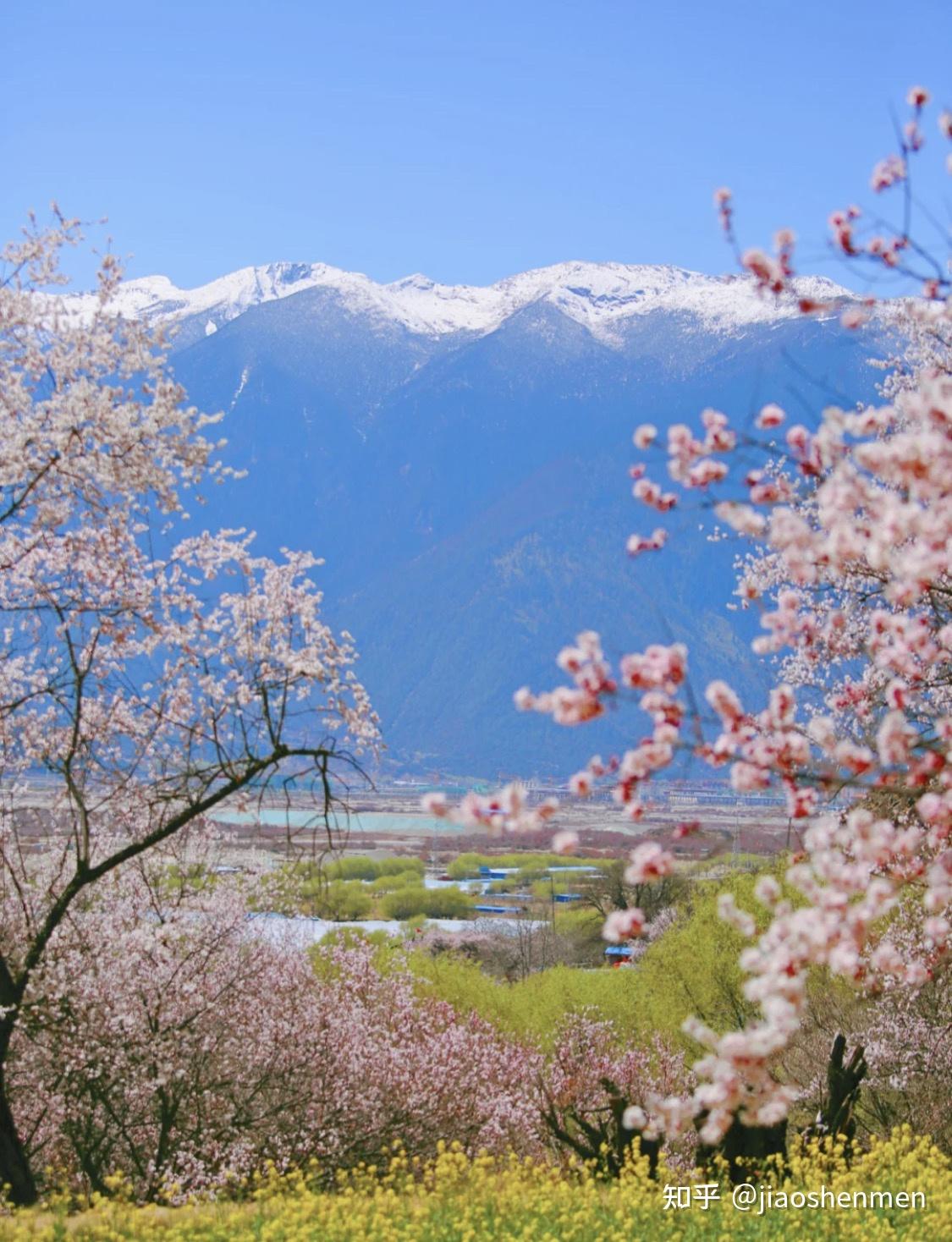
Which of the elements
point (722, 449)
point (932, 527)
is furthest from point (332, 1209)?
point (932, 527)

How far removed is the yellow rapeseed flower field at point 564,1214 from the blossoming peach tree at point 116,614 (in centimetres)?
110

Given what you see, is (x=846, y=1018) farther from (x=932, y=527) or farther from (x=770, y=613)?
(x=932, y=527)

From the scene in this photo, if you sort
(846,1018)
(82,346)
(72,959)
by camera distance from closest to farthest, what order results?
1. (82,346)
2. (72,959)
3. (846,1018)

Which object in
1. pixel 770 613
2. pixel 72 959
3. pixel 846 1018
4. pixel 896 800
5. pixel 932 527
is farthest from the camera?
pixel 846 1018

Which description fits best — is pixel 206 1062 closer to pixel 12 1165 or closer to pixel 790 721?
pixel 12 1165

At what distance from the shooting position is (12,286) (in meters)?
9.89

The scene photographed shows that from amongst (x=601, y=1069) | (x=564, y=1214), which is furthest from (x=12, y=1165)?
(x=601, y=1069)

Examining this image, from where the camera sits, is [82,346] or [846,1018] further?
[846,1018]

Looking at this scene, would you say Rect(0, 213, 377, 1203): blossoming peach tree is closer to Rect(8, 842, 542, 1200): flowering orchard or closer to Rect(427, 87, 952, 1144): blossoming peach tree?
Rect(8, 842, 542, 1200): flowering orchard

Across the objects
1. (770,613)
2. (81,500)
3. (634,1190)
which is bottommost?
(634,1190)

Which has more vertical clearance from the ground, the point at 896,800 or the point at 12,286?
the point at 12,286

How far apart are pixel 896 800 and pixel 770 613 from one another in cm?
429

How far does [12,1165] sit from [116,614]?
411 centimetres

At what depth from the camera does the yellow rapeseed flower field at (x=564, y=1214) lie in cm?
Result: 895
